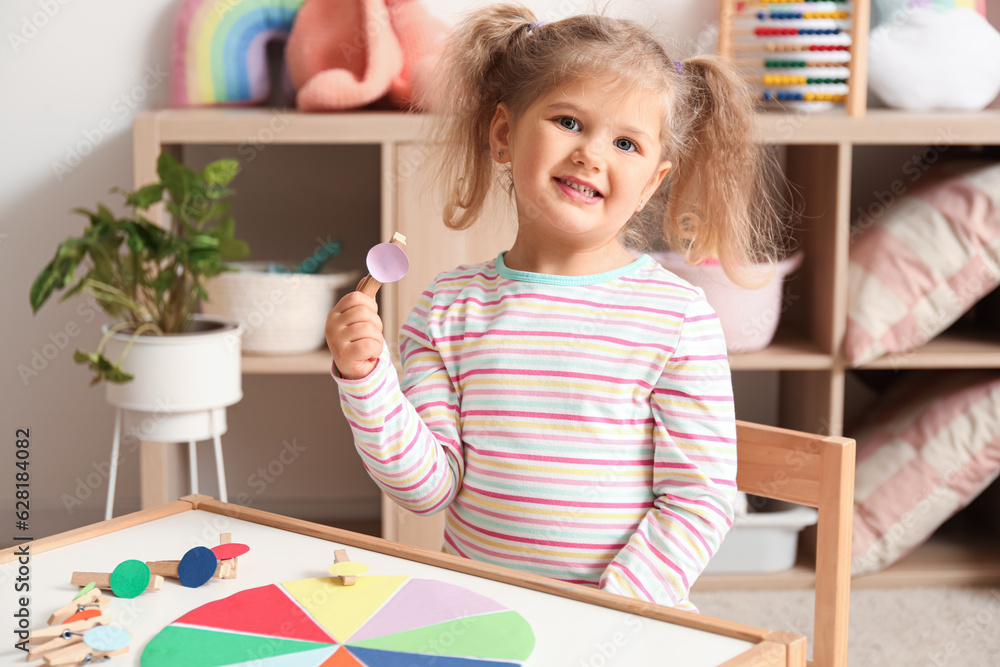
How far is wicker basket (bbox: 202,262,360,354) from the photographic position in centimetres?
168

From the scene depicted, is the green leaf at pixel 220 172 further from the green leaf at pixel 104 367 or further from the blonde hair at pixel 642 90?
the blonde hair at pixel 642 90

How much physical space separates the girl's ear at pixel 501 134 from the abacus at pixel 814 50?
83 centimetres

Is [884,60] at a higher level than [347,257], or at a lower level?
higher

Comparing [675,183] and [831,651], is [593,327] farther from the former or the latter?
[831,651]

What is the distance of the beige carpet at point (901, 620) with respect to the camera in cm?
152

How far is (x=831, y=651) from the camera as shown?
33.0 inches

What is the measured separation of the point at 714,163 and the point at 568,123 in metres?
0.21

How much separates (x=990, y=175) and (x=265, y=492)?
1533 mm

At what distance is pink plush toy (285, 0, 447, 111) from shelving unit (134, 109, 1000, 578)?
0.15ft

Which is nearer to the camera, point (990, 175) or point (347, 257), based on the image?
point (990, 175)

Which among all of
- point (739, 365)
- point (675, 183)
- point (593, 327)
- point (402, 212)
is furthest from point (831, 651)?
point (402, 212)

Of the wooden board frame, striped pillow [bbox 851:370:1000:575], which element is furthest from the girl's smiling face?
striped pillow [bbox 851:370:1000:575]

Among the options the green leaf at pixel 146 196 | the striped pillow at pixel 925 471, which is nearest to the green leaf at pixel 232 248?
the green leaf at pixel 146 196
